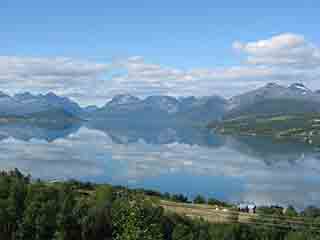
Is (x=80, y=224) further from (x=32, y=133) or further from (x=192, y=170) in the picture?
(x=32, y=133)

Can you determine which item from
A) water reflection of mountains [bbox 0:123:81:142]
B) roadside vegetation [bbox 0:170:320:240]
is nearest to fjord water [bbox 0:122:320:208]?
roadside vegetation [bbox 0:170:320:240]

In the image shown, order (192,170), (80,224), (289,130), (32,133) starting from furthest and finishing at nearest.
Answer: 1. (289,130)
2. (32,133)
3. (192,170)
4. (80,224)

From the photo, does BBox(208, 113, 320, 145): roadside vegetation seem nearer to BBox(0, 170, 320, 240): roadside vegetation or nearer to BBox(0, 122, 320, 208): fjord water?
BBox(0, 122, 320, 208): fjord water

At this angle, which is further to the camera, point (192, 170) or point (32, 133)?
point (32, 133)

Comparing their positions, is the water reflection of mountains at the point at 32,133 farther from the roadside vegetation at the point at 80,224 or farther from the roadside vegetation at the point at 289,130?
the roadside vegetation at the point at 80,224

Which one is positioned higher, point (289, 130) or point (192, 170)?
point (289, 130)

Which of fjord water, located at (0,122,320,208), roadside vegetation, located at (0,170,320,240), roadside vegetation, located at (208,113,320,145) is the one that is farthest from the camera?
roadside vegetation, located at (208,113,320,145)

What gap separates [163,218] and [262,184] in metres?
19.8

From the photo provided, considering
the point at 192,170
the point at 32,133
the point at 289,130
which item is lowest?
the point at 192,170

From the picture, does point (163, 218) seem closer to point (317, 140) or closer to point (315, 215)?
point (315, 215)

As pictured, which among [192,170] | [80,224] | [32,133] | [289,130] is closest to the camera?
[80,224]

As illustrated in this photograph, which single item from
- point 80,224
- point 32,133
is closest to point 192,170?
point 80,224

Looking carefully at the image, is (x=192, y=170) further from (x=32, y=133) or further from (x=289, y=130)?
(x=289, y=130)

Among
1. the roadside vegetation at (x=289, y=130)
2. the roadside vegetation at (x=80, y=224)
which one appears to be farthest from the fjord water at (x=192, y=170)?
the roadside vegetation at (x=289, y=130)
